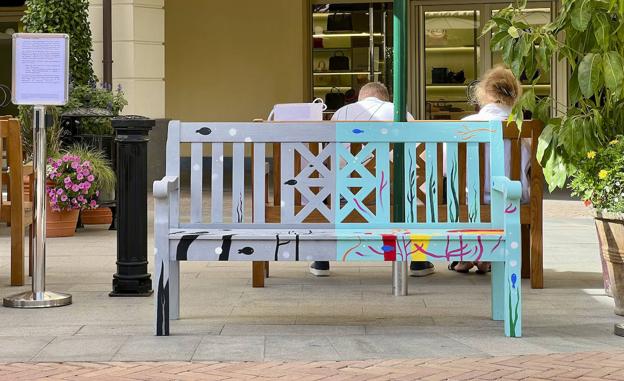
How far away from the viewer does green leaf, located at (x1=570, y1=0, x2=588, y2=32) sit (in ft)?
20.1

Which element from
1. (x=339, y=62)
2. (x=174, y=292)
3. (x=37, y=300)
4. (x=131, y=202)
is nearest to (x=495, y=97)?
(x=131, y=202)

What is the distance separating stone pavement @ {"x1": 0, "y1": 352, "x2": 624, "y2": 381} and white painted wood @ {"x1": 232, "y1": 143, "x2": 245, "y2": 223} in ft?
4.95

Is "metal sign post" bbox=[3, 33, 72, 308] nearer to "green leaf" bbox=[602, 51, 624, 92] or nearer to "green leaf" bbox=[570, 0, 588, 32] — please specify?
"green leaf" bbox=[570, 0, 588, 32]

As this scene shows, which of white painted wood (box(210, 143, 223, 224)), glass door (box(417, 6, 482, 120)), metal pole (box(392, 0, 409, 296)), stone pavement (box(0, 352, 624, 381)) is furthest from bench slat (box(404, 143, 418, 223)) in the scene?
glass door (box(417, 6, 482, 120))

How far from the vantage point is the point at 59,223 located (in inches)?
395

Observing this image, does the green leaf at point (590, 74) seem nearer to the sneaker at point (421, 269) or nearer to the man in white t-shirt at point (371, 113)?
the man in white t-shirt at point (371, 113)

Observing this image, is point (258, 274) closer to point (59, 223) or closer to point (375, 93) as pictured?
point (375, 93)

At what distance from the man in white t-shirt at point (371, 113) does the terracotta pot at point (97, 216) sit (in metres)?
3.56

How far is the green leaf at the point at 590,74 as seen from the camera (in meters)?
6.08

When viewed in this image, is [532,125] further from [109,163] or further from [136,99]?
[136,99]

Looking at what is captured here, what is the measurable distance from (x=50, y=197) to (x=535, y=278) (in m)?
4.53

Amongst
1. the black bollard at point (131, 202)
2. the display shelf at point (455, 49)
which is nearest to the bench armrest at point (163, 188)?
the black bollard at point (131, 202)

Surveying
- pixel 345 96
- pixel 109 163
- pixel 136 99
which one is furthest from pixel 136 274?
pixel 345 96

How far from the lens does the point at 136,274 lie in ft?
22.7
